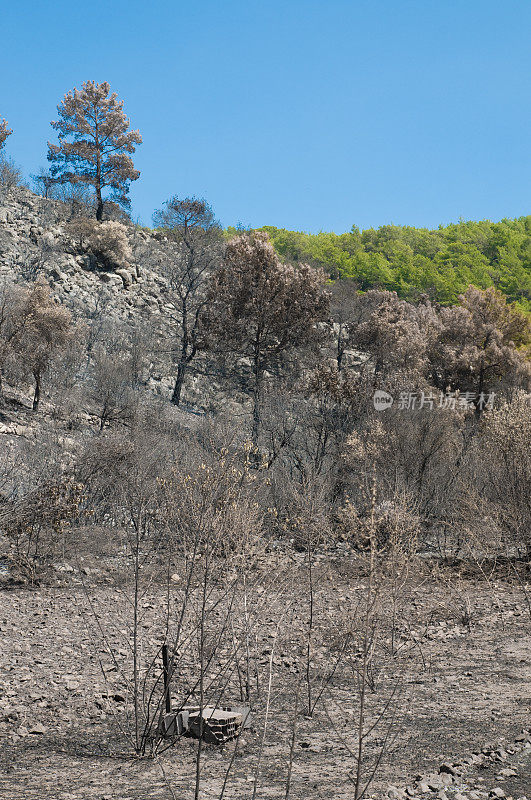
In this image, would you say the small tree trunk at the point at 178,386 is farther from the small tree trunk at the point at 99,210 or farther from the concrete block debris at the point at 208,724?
the concrete block debris at the point at 208,724

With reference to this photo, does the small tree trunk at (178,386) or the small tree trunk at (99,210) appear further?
the small tree trunk at (99,210)

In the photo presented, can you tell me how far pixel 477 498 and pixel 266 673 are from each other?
789 centimetres

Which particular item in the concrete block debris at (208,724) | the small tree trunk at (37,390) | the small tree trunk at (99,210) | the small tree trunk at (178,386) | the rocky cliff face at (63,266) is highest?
the small tree trunk at (99,210)

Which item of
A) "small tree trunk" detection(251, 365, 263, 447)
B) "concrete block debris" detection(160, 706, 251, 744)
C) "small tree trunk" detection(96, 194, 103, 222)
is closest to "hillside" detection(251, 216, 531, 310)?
"small tree trunk" detection(96, 194, 103, 222)

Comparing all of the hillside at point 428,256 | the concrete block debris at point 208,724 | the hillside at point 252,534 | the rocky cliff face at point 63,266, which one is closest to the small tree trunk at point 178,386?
the hillside at point 252,534

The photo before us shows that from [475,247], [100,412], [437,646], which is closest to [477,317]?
[100,412]

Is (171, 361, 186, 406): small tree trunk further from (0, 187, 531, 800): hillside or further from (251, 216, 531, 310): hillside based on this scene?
(251, 216, 531, 310): hillside

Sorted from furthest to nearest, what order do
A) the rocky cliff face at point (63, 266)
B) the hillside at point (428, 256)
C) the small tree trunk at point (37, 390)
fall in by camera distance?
the hillside at point (428, 256)
the rocky cliff face at point (63, 266)
the small tree trunk at point (37, 390)

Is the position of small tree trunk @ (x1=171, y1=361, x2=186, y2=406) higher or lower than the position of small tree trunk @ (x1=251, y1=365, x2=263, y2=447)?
higher

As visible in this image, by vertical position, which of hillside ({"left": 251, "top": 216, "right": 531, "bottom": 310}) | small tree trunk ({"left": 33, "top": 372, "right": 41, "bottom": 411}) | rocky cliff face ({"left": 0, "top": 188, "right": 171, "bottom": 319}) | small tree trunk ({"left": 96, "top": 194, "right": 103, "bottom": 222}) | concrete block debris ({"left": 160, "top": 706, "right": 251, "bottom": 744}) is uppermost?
hillside ({"left": 251, "top": 216, "right": 531, "bottom": 310})

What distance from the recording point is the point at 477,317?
33.7 meters

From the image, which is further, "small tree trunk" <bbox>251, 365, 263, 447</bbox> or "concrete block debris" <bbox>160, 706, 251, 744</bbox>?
"small tree trunk" <bbox>251, 365, 263, 447</bbox>

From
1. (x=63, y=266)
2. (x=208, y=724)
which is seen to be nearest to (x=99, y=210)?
(x=63, y=266)

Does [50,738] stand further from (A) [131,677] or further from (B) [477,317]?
(B) [477,317]
